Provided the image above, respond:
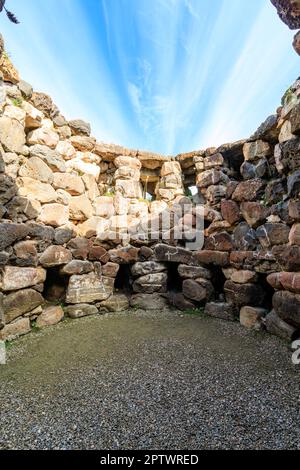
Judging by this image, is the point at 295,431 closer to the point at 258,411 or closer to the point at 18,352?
the point at 258,411

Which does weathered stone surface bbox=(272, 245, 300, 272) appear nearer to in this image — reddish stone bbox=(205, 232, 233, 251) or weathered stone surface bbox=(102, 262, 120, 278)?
reddish stone bbox=(205, 232, 233, 251)

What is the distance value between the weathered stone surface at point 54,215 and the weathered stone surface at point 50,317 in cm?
159

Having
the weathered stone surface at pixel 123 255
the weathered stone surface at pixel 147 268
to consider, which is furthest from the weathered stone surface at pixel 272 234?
the weathered stone surface at pixel 123 255

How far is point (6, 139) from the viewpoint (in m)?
4.04

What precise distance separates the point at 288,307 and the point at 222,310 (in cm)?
132

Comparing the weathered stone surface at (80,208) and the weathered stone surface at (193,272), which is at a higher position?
the weathered stone surface at (80,208)

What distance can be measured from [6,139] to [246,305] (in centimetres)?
505

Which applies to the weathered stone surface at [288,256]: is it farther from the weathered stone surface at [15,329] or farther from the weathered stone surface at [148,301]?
the weathered stone surface at [15,329]

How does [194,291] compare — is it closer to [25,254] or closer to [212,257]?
[212,257]

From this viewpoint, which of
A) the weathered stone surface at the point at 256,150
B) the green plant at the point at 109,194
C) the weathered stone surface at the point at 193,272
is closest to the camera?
the weathered stone surface at the point at 256,150

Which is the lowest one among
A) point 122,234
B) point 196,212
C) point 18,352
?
point 18,352

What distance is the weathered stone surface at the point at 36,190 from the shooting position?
168 inches

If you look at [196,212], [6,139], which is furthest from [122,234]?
[6,139]

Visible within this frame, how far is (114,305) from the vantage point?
16.0 feet
